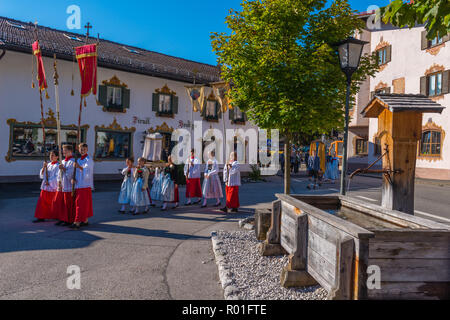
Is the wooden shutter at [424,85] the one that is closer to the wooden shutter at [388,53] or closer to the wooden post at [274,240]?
the wooden shutter at [388,53]

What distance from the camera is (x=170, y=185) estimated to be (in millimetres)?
10398

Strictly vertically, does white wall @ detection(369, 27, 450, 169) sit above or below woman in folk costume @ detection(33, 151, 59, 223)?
above

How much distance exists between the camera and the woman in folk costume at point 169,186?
33.8 ft

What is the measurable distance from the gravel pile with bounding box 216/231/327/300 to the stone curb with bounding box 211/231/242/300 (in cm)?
2

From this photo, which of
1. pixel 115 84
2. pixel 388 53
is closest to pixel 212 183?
pixel 115 84

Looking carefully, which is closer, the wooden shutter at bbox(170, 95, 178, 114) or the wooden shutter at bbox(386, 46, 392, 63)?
the wooden shutter at bbox(170, 95, 178, 114)

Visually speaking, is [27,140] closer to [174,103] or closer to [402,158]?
[174,103]

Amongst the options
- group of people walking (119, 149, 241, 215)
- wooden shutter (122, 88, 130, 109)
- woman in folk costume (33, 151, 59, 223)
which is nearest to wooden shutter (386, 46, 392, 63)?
wooden shutter (122, 88, 130, 109)

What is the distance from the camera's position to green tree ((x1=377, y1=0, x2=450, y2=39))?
12.1 feet

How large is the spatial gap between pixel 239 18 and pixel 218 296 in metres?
5.98

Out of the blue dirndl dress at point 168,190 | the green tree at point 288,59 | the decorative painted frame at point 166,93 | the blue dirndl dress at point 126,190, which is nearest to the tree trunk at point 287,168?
the green tree at point 288,59

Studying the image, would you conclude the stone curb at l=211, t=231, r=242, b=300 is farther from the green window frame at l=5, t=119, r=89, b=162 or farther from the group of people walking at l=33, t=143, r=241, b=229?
the green window frame at l=5, t=119, r=89, b=162

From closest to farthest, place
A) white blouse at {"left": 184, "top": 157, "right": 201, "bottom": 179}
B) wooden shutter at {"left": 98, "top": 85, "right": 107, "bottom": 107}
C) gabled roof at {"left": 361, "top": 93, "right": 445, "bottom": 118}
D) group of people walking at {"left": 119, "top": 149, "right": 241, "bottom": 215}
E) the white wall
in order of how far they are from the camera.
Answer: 1. gabled roof at {"left": 361, "top": 93, "right": 445, "bottom": 118}
2. group of people walking at {"left": 119, "top": 149, "right": 241, "bottom": 215}
3. white blouse at {"left": 184, "top": 157, "right": 201, "bottom": 179}
4. wooden shutter at {"left": 98, "top": 85, "right": 107, "bottom": 107}
5. the white wall

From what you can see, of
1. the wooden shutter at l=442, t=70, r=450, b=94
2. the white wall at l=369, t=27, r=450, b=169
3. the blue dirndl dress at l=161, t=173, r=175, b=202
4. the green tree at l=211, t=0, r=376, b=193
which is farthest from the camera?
the white wall at l=369, t=27, r=450, b=169
